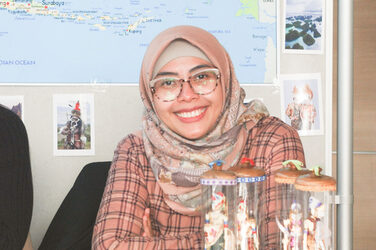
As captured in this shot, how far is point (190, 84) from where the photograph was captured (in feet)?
4.86

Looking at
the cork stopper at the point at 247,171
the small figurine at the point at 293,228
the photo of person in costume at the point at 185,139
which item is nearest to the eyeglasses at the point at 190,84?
the photo of person in costume at the point at 185,139

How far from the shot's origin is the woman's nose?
1469 millimetres

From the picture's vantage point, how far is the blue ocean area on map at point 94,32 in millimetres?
2104

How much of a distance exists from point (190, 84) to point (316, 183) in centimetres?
73

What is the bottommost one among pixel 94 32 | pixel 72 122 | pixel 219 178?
pixel 219 178

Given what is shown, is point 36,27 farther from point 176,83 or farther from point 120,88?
point 176,83

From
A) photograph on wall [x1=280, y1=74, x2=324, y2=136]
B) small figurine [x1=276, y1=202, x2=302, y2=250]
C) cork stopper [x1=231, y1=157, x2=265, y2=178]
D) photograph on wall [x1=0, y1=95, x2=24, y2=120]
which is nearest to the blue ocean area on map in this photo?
photograph on wall [x1=0, y1=95, x2=24, y2=120]

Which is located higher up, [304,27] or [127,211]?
[304,27]

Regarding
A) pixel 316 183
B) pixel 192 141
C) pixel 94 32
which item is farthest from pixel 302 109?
pixel 316 183

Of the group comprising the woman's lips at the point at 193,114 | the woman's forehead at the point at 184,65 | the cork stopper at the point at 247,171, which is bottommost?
the cork stopper at the point at 247,171

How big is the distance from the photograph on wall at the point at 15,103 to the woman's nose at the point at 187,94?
0.96 meters

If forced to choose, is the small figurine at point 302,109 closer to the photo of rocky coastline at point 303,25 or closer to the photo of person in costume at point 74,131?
the photo of rocky coastline at point 303,25

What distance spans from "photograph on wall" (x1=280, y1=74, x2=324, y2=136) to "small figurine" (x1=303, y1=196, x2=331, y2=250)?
138cm

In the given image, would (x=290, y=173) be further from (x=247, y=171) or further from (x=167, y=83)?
(x=167, y=83)
